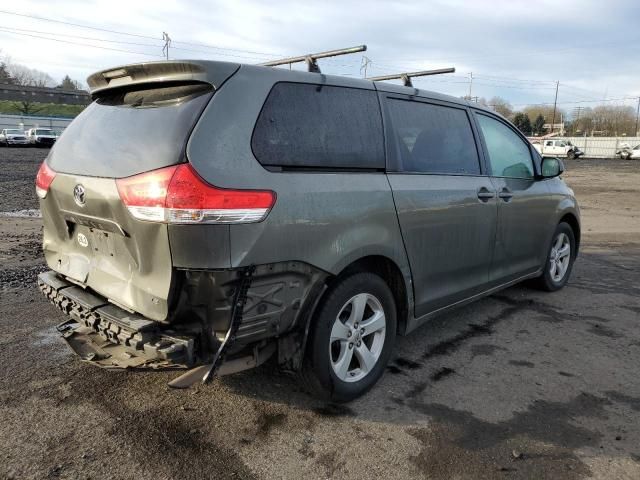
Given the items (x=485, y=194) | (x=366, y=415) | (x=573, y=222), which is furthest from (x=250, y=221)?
(x=573, y=222)

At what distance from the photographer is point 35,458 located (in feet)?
8.39

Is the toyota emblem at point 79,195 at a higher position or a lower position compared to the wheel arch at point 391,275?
higher

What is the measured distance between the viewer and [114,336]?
262cm

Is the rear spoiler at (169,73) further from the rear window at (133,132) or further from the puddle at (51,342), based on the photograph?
the puddle at (51,342)

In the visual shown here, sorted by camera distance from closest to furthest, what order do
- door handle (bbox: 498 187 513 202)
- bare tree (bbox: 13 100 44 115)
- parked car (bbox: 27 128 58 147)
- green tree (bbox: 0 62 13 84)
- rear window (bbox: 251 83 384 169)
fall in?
rear window (bbox: 251 83 384 169) → door handle (bbox: 498 187 513 202) → parked car (bbox: 27 128 58 147) → bare tree (bbox: 13 100 44 115) → green tree (bbox: 0 62 13 84)

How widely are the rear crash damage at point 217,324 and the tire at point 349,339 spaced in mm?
100

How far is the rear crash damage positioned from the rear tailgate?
9 centimetres

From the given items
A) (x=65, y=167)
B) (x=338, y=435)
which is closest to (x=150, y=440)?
(x=338, y=435)

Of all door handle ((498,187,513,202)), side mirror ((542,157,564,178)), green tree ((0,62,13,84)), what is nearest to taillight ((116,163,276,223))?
door handle ((498,187,513,202))

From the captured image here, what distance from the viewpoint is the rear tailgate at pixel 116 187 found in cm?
249

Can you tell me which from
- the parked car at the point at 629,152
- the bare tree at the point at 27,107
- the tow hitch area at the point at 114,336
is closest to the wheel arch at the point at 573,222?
the tow hitch area at the point at 114,336

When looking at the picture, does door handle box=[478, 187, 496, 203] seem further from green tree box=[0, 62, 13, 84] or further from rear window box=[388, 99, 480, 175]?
green tree box=[0, 62, 13, 84]

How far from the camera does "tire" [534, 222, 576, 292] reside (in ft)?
17.8

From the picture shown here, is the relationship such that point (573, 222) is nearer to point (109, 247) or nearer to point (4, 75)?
point (109, 247)
